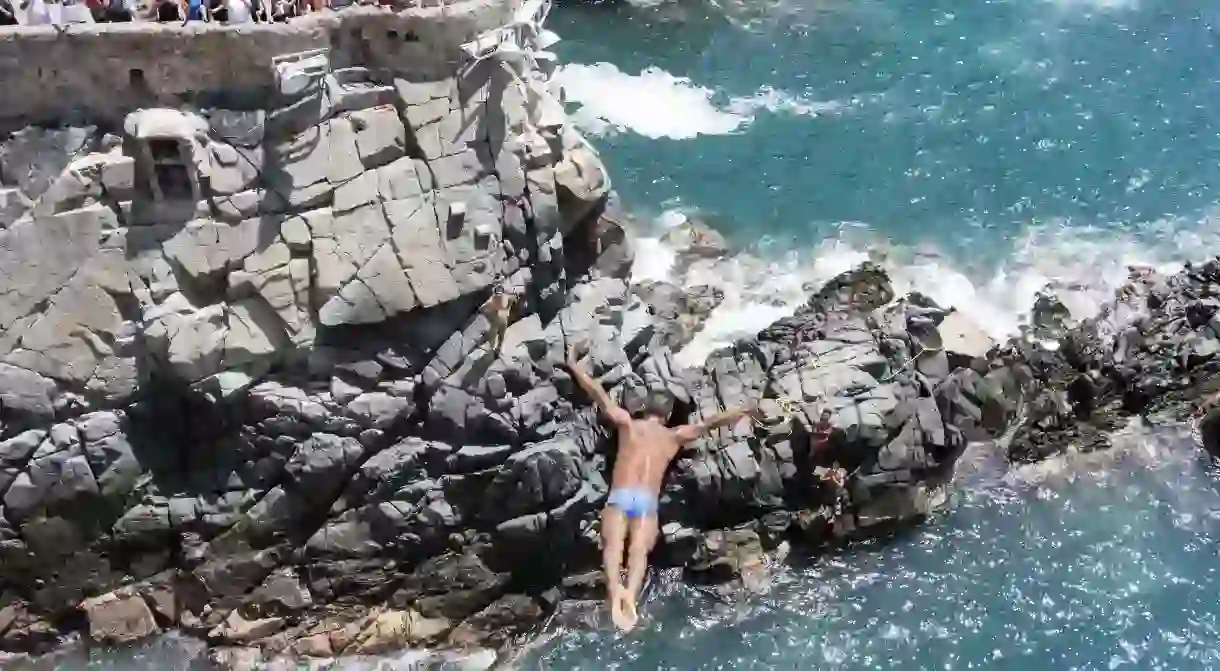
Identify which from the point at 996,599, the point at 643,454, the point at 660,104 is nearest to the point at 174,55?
the point at 643,454

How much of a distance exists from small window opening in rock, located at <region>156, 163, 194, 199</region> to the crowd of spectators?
3803mm

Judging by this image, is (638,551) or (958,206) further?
(958,206)

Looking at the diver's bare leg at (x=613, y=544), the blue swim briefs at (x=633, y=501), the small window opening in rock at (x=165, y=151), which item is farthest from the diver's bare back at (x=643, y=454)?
the small window opening in rock at (x=165, y=151)

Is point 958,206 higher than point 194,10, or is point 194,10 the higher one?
point 194,10

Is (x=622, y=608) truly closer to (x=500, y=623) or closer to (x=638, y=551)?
(x=638, y=551)

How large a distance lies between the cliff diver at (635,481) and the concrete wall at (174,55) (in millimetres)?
10504

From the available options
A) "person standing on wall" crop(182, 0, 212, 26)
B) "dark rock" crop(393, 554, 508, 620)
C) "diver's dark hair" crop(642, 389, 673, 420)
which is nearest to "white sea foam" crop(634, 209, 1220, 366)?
"diver's dark hair" crop(642, 389, 673, 420)

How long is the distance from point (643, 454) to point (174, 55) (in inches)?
630

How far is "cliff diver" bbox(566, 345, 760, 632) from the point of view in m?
30.0

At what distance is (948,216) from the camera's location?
48344 mm

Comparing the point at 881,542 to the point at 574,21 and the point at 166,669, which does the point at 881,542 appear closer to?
the point at 166,669

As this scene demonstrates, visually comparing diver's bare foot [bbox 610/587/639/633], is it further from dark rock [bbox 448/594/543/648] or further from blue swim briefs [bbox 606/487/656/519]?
dark rock [bbox 448/594/543/648]

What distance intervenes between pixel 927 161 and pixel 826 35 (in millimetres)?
11323

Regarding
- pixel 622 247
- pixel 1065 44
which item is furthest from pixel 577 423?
pixel 1065 44
